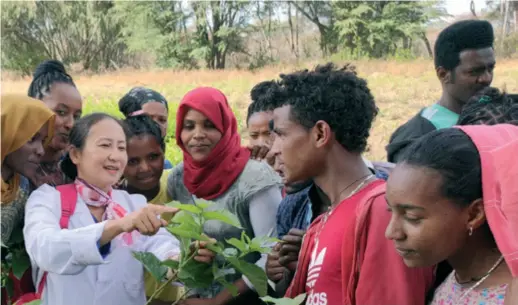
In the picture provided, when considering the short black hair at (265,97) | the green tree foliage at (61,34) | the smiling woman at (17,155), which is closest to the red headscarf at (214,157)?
the short black hair at (265,97)

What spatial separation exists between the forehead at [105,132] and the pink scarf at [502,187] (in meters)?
1.40

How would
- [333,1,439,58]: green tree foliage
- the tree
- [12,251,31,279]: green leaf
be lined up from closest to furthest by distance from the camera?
[12,251,31,279]: green leaf < [333,1,439,58]: green tree foliage < the tree

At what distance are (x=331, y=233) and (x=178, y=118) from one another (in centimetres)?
126

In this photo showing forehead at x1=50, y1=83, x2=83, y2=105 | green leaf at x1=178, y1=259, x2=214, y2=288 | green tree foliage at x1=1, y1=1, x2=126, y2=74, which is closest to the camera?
green leaf at x1=178, y1=259, x2=214, y2=288

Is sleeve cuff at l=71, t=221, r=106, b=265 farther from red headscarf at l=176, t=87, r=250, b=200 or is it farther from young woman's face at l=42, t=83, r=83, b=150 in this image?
young woman's face at l=42, t=83, r=83, b=150

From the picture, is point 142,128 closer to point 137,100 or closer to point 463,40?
point 137,100

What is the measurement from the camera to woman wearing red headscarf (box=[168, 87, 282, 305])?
269 centimetres

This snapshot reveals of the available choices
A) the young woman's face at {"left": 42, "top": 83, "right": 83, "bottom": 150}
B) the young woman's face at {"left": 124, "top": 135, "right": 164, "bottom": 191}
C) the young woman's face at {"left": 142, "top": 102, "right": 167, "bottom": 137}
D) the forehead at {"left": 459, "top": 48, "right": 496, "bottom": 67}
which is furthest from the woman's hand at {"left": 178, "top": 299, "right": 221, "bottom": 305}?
the forehead at {"left": 459, "top": 48, "right": 496, "bottom": 67}

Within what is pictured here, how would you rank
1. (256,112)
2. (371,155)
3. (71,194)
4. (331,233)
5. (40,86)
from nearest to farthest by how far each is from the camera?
(331,233), (71,194), (40,86), (256,112), (371,155)

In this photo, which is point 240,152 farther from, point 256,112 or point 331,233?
point 331,233

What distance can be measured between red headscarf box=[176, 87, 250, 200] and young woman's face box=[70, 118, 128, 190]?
1.63 feet

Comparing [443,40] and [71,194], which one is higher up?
[443,40]

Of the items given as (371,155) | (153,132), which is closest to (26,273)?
(153,132)

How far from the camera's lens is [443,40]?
349 centimetres
